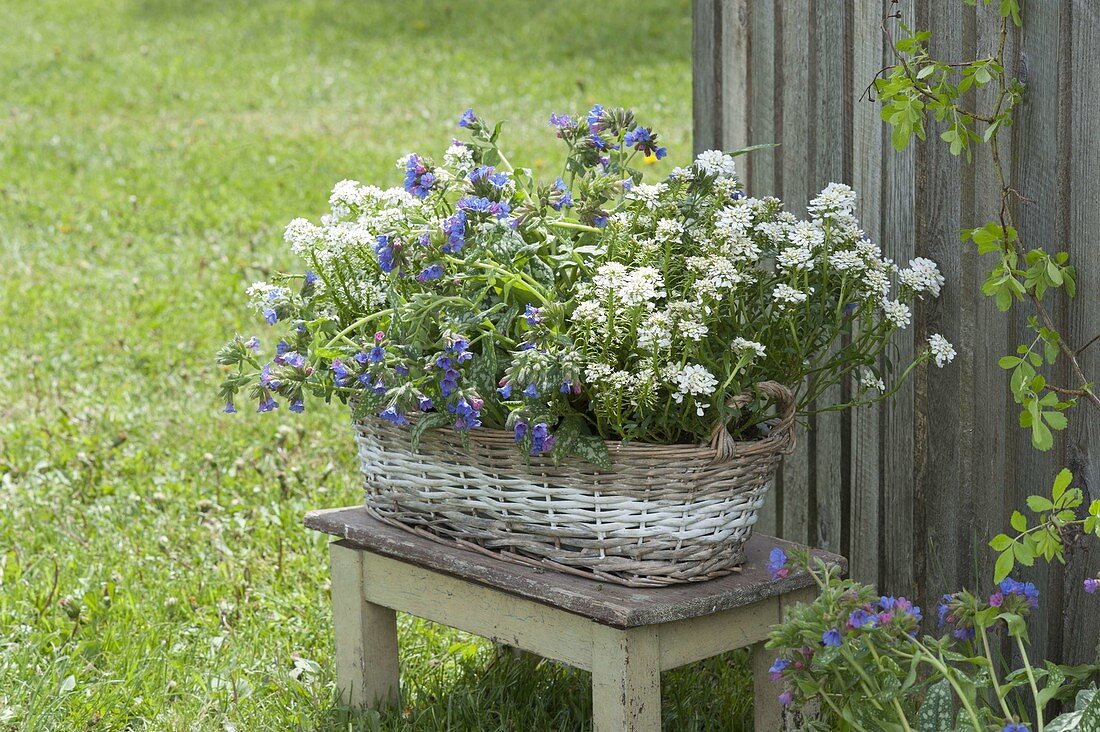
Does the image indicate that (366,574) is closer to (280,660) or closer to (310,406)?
(280,660)

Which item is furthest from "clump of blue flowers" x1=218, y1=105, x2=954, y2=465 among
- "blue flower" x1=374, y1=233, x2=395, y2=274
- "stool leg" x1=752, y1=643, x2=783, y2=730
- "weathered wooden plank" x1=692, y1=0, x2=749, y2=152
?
"weathered wooden plank" x1=692, y1=0, x2=749, y2=152

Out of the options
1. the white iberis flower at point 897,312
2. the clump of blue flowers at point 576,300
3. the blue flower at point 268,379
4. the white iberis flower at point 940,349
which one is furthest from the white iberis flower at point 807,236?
the blue flower at point 268,379

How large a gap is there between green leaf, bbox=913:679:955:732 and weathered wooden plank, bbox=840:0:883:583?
0.67 metres

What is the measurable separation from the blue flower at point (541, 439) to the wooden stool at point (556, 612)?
242 millimetres

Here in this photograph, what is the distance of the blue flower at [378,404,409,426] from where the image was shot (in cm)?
215

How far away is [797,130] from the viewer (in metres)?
2.83

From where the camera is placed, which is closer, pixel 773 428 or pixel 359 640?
pixel 773 428

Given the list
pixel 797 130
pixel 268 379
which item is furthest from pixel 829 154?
pixel 268 379

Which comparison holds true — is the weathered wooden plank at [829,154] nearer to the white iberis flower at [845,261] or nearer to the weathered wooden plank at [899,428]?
the weathered wooden plank at [899,428]

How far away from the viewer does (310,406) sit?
456 cm

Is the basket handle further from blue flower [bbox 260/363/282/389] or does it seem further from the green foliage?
blue flower [bbox 260/363/282/389]

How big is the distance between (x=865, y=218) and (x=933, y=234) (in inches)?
8.6

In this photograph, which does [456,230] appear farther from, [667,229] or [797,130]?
[797,130]

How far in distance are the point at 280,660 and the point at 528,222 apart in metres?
1.28
